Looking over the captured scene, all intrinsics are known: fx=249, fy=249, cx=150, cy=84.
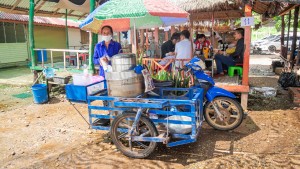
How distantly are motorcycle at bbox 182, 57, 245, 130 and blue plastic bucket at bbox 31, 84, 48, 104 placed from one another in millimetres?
4526

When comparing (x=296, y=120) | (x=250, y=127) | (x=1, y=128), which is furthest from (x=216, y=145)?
(x=1, y=128)

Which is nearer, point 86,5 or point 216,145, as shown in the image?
point 216,145

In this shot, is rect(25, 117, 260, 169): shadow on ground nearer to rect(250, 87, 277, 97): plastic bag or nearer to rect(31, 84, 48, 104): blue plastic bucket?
rect(250, 87, 277, 97): plastic bag

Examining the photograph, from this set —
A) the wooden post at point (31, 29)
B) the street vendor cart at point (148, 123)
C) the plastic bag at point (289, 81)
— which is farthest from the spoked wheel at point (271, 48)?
the street vendor cart at point (148, 123)

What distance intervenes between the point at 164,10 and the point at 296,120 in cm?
358

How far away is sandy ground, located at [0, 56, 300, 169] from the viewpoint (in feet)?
11.7

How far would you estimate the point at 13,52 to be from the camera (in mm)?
15234

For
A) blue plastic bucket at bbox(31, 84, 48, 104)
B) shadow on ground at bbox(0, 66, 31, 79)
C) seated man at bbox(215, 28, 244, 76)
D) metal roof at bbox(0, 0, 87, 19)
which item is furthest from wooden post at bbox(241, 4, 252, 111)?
shadow on ground at bbox(0, 66, 31, 79)

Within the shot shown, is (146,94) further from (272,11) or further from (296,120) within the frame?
(272,11)

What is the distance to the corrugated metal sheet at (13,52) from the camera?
572 inches

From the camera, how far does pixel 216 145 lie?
410 cm

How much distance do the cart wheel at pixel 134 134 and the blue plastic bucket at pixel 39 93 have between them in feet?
13.2

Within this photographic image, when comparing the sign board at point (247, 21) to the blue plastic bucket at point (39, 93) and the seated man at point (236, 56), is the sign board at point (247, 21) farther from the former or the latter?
the blue plastic bucket at point (39, 93)

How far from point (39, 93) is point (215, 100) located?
491 centimetres
